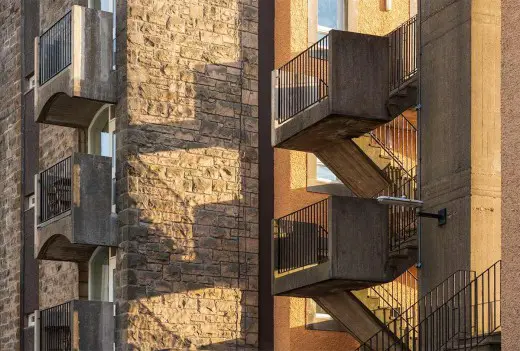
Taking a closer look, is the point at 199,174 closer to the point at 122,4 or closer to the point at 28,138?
the point at 122,4

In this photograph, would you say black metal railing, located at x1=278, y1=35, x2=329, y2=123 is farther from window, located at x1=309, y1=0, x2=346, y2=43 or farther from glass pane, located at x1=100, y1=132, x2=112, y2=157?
glass pane, located at x1=100, y1=132, x2=112, y2=157

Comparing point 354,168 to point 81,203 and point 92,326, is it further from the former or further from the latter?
point 92,326

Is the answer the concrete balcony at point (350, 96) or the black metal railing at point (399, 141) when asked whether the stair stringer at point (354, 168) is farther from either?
the black metal railing at point (399, 141)

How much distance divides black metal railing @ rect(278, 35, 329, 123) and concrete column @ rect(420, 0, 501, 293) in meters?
2.48

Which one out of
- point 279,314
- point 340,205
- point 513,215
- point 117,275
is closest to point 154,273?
point 117,275

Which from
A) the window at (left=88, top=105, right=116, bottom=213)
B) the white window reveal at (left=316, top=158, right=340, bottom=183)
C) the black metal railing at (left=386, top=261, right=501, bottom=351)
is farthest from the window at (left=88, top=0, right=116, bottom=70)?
the black metal railing at (left=386, top=261, right=501, bottom=351)

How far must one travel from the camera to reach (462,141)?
23375mm

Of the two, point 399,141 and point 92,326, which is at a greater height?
point 399,141

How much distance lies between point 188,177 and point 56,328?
146 inches

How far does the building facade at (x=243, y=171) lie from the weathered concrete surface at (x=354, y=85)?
3cm

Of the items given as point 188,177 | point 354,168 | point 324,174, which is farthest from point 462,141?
point 188,177

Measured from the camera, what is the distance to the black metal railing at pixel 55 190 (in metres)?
29.1

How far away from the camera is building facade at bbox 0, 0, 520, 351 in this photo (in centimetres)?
2523

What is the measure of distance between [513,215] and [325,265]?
824cm
